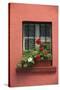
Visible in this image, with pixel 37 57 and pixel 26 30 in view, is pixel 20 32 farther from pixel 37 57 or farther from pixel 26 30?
pixel 37 57

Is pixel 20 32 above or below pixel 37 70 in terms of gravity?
above

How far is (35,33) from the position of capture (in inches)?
50.0

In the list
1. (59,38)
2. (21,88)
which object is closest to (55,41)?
(59,38)

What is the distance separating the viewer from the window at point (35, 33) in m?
1.26

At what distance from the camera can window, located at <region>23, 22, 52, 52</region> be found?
4.13 feet

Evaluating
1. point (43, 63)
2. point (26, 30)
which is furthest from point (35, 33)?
point (43, 63)

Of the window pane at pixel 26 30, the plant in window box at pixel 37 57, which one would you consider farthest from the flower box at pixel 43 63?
the window pane at pixel 26 30

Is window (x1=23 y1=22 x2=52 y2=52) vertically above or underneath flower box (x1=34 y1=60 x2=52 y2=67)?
above

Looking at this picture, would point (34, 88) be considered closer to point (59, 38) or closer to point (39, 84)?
point (39, 84)


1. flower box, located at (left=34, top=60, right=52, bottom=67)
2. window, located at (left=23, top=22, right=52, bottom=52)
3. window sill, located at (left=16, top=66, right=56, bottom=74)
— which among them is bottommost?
window sill, located at (left=16, top=66, right=56, bottom=74)

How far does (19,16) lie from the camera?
125 centimetres

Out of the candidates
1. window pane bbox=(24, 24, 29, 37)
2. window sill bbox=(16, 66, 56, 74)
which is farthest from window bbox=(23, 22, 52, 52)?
window sill bbox=(16, 66, 56, 74)

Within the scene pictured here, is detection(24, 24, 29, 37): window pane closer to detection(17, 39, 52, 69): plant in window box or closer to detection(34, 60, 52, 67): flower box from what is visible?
detection(17, 39, 52, 69): plant in window box

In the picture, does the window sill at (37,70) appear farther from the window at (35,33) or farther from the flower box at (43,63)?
the window at (35,33)
